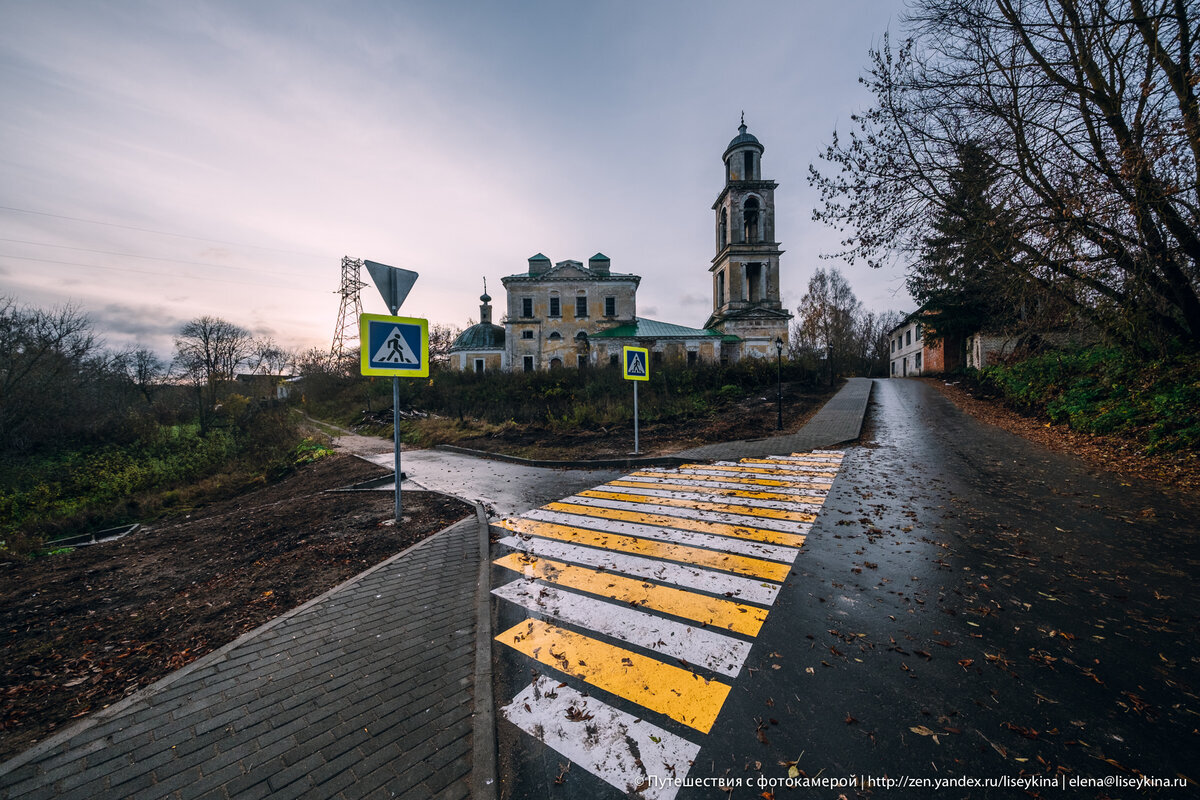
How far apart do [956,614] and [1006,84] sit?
10744mm

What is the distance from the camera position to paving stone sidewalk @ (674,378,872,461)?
1103cm

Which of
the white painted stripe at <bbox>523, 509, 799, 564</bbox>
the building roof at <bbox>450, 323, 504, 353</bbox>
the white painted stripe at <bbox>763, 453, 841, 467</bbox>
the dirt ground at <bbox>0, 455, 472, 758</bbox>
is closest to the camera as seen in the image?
the dirt ground at <bbox>0, 455, 472, 758</bbox>

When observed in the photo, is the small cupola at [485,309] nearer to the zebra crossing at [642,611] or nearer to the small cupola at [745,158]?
the small cupola at [745,158]

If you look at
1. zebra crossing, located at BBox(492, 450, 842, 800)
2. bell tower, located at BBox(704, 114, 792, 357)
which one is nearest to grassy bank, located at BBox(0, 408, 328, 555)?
zebra crossing, located at BBox(492, 450, 842, 800)

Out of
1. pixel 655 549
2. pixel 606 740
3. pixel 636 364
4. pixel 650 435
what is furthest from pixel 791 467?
pixel 606 740

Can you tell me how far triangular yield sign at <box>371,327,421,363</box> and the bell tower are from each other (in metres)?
36.8

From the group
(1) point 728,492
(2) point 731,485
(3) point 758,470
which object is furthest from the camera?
(3) point 758,470

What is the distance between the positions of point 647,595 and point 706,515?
8.38ft

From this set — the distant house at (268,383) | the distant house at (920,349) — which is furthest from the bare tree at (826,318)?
the distant house at (268,383)

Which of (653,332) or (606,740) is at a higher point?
(653,332)

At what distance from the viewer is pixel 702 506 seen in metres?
6.87

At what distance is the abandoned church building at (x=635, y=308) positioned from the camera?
39.0 metres

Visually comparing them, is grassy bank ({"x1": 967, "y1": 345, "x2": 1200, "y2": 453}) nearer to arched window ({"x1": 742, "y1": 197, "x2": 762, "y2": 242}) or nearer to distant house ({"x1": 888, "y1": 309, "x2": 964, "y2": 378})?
distant house ({"x1": 888, "y1": 309, "x2": 964, "y2": 378})

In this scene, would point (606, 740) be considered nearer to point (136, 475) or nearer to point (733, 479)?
point (733, 479)
